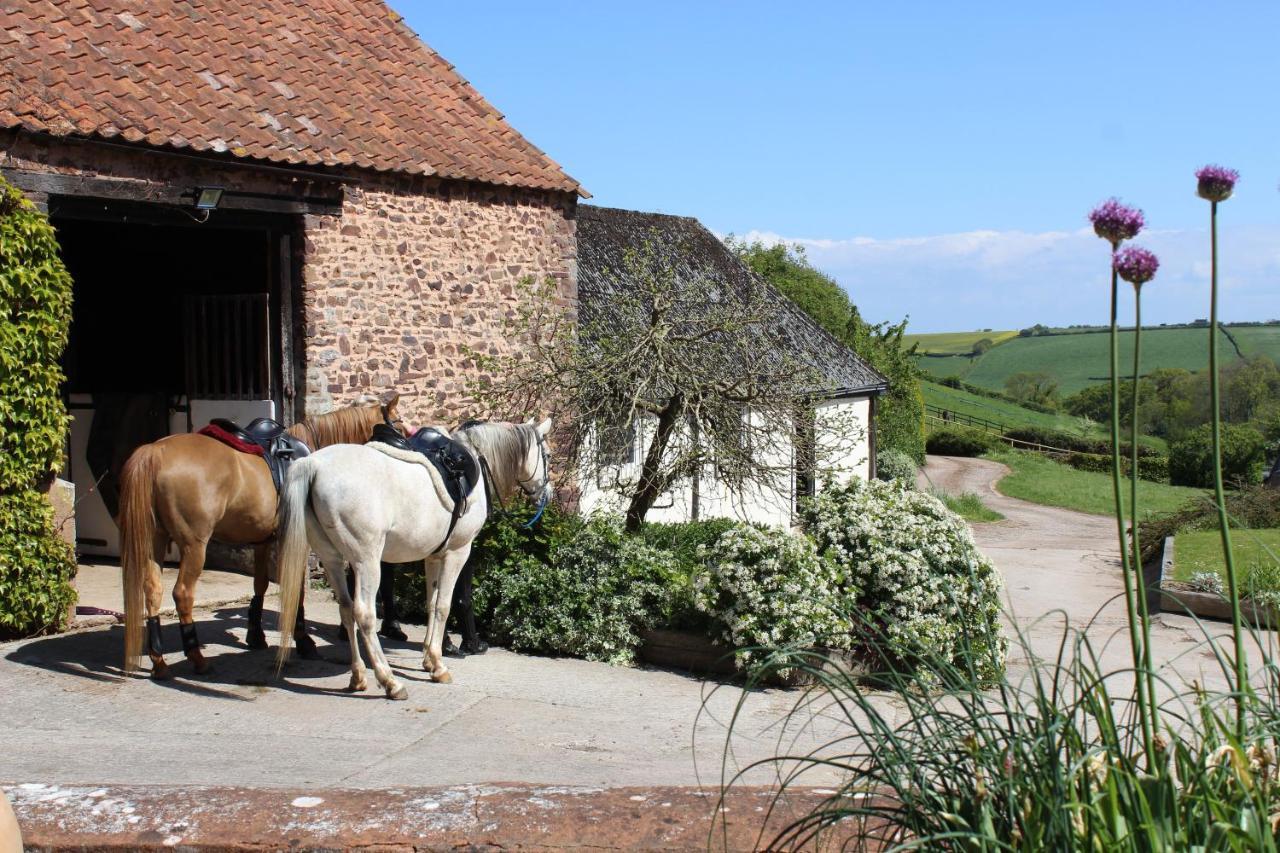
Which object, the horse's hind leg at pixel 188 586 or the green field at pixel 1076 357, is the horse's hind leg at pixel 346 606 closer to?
the horse's hind leg at pixel 188 586

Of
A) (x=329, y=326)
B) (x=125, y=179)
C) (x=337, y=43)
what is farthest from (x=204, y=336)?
(x=337, y=43)

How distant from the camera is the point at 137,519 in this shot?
23.9ft

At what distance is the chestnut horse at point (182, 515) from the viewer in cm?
730

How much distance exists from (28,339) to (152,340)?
4522 mm

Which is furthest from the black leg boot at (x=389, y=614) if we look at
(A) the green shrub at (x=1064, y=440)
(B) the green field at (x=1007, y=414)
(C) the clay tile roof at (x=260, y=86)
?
(B) the green field at (x=1007, y=414)

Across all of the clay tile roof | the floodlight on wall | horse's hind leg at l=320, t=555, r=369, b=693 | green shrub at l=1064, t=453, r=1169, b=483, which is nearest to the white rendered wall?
horse's hind leg at l=320, t=555, r=369, b=693

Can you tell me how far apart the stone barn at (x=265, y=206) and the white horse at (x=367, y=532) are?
3.88 m

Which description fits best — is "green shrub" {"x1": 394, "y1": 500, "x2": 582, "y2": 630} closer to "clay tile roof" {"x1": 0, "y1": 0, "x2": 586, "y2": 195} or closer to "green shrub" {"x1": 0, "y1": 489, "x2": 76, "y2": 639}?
"green shrub" {"x1": 0, "y1": 489, "x2": 76, "y2": 639}

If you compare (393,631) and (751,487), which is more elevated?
(751,487)

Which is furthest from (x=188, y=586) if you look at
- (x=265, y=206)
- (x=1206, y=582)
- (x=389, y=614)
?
(x=1206, y=582)

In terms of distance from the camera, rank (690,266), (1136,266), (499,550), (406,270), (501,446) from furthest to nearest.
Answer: (690,266) → (406,270) → (499,550) → (501,446) → (1136,266)

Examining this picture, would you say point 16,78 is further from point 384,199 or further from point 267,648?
point 267,648

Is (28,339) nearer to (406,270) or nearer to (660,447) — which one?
(406,270)

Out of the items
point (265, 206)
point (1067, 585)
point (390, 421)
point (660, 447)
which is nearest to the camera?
point (390, 421)
